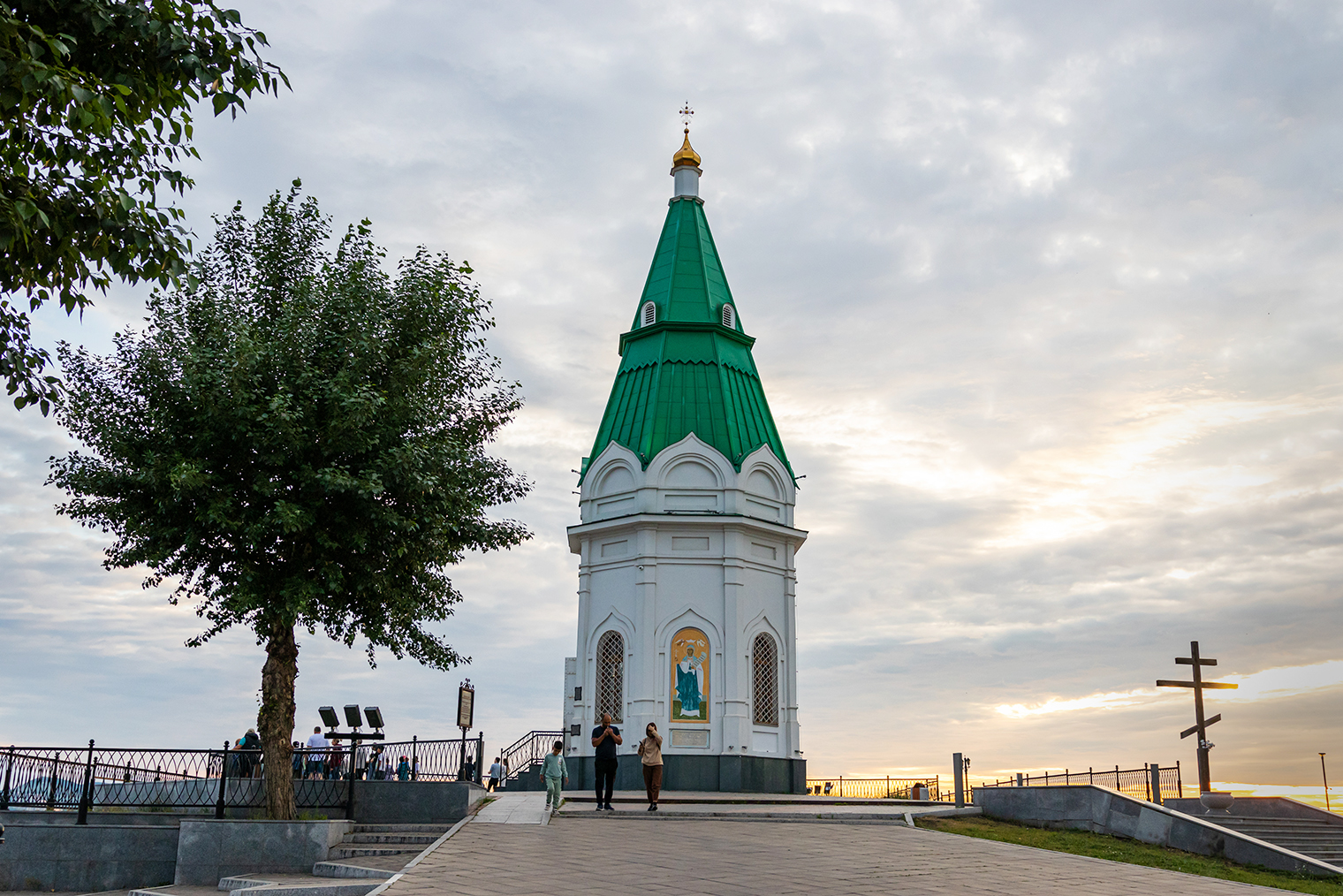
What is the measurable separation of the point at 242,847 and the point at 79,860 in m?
3.31

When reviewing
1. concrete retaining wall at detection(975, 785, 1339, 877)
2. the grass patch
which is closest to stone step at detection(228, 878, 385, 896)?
the grass patch

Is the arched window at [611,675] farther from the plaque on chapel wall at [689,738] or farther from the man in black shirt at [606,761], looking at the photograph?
the man in black shirt at [606,761]

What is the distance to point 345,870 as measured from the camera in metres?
13.6

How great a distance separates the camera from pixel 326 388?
15.7 m

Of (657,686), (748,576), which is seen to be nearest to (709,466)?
(748,576)

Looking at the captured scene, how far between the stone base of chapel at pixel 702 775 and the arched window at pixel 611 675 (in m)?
1.35

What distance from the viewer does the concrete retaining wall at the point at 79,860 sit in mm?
16078

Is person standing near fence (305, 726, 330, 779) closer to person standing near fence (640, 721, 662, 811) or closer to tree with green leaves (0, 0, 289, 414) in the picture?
person standing near fence (640, 721, 662, 811)

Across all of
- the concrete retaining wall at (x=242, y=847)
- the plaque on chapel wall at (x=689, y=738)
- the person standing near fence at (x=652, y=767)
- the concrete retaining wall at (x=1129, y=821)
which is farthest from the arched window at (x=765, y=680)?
the concrete retaining wall at (x=242, y=847)

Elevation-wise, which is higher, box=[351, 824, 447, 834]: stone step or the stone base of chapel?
the stone base of chapel

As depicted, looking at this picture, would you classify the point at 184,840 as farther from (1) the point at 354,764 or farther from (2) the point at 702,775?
(2) the point at 702,775

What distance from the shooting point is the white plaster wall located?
86.4 feet

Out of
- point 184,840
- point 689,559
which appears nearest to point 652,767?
point 184,840

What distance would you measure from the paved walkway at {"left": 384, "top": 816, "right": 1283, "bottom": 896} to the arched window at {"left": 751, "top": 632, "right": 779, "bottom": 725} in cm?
1108
